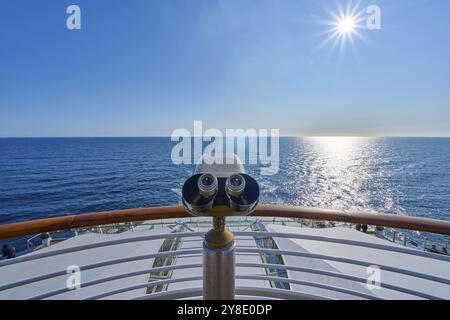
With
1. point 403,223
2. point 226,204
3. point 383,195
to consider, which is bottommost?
point 383,195

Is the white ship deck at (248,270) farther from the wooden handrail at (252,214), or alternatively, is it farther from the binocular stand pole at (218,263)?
the binocular stand pole at (218,263)

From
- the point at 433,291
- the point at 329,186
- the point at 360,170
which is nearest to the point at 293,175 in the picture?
the point at 329,186

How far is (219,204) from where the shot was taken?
65cm

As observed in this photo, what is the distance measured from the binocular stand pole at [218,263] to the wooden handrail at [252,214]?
243mm

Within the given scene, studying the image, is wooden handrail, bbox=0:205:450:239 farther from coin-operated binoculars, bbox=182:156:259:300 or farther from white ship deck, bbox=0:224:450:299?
coin-operated binoculars, bbox=182:156:259:300

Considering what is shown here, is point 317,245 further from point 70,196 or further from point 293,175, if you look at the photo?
point 293,175

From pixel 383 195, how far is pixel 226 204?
21.2 meters

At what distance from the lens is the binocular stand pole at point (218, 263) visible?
708mm

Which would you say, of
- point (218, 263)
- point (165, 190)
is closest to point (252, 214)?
point (218, 263)

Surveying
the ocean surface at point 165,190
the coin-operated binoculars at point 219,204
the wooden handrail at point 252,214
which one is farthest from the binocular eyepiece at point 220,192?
the ocean surface at point 165,190
